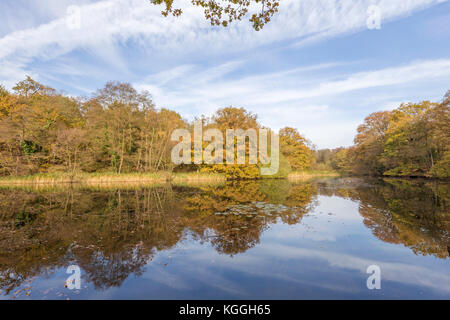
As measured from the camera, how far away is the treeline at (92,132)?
74.6ft

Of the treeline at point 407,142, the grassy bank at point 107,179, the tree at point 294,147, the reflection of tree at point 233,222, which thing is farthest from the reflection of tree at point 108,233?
the tree at point 294,147

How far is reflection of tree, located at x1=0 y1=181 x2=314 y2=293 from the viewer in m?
4.34

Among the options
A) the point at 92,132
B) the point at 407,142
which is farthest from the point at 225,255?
the point at 407,142

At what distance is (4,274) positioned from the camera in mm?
4016

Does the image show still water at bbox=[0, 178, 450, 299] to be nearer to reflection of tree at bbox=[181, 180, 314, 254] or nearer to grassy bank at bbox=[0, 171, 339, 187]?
reflection of tree at bbox=[181, 180, 314, 254]

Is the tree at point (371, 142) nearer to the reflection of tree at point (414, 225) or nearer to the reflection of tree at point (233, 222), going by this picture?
the reflection of tree at point (414, 225)

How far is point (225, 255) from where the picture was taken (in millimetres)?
4961

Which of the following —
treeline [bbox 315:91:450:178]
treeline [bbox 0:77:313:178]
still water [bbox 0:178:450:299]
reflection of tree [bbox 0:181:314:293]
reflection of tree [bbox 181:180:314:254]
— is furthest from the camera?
treeline [bbox 315:91:450:178]

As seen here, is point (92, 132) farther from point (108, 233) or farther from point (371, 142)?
point (371, 142)

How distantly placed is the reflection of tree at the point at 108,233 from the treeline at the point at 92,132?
14779 millimetres

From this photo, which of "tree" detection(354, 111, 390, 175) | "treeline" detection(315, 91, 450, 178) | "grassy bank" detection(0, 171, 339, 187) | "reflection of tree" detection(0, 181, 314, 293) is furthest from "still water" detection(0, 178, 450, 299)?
"tree" detection(354, 111, 390, 175)

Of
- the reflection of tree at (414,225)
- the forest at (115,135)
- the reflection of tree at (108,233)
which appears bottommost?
the reflection of tree at (108,233)
